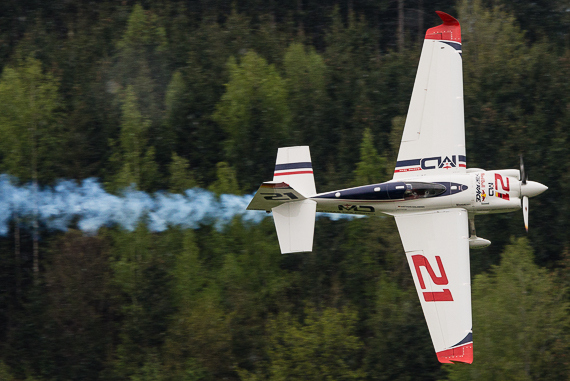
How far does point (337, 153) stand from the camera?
5316cm

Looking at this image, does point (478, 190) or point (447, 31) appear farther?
point (447, 31)

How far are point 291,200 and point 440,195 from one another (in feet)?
12.8

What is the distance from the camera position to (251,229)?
47.5 meters

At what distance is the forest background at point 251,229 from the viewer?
42312mm

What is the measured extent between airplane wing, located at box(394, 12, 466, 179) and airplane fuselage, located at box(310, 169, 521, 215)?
455 millimetres

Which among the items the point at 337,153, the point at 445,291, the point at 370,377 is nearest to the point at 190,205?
the point at 445,291

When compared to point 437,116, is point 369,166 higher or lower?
lower

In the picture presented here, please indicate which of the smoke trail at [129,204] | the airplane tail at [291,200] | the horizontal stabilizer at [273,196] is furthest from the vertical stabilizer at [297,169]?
the smoke trail at [129,204]

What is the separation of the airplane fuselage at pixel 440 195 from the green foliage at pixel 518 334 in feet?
47.7

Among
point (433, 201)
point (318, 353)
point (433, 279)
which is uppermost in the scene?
point (433, 201)

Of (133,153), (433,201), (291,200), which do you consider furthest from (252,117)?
(433,201)

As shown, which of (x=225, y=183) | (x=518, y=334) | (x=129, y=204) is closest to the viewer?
(x=129, y=204)

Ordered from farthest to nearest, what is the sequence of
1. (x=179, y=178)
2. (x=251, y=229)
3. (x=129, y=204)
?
(x=179, y=178)
(x=251, y=229)
(x=129, y=204)

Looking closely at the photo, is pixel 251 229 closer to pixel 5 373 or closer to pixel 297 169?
pixel 5 373
